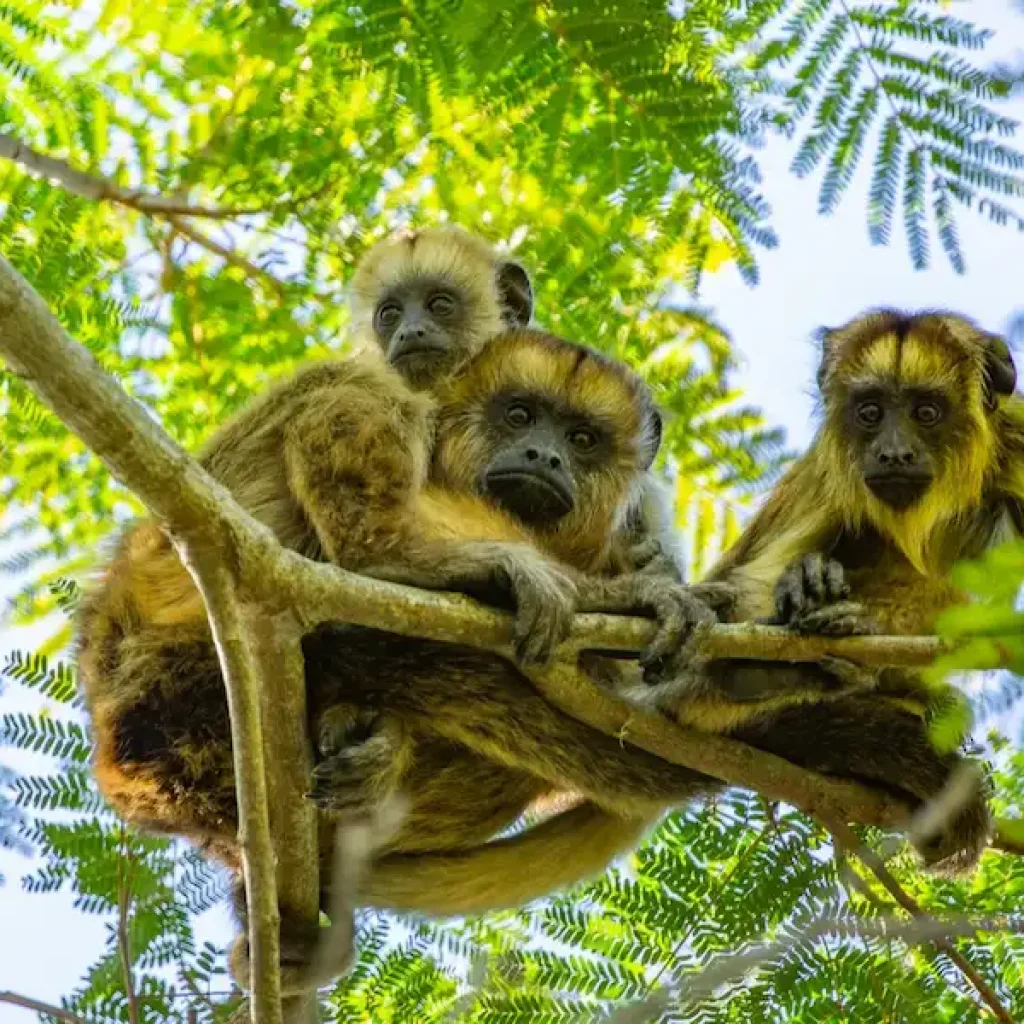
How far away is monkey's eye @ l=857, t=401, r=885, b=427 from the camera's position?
5.70 metres

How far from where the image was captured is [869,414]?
18.7ft

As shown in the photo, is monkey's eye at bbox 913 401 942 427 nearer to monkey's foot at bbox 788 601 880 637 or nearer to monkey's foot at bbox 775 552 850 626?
monkey's foot at bbox 775 552 850 626

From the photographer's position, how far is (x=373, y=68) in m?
6.80

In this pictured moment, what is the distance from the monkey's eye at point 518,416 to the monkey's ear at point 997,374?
5.47ft

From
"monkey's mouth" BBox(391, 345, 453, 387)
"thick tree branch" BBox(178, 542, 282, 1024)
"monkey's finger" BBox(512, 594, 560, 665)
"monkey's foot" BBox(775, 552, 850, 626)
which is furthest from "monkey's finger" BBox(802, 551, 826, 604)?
"monkey's mouth" BBox(391, 345, 453, 387)

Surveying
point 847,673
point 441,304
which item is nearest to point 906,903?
point 847,673

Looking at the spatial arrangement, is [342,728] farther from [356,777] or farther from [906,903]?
[906,903]

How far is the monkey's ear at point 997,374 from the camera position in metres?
5.76

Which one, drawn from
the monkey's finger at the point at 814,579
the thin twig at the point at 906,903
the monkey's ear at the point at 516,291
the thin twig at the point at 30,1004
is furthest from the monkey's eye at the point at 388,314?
the thin twig at the point at 30,1004

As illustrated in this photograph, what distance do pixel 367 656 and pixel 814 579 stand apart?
1.46 metres

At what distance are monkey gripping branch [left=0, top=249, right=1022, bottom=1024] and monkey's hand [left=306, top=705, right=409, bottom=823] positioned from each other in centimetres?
8

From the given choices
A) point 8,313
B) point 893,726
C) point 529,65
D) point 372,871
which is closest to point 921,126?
point 529,65

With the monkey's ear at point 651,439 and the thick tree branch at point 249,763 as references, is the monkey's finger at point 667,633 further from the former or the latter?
the monkey's ear at point 651,439

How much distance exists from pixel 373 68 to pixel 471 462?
2005mm
